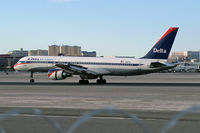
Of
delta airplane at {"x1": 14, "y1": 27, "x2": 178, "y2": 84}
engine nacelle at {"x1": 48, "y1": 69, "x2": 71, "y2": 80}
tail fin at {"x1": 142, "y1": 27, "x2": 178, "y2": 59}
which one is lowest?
engine nacelle at {"x1": 48, "y1": 69, "x2": 71, "y2": 80}

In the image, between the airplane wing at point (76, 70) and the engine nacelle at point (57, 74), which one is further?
the airplane wing at point (76, 70)

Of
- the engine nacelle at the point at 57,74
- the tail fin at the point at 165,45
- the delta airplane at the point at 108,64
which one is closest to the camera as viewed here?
the engine nacelle at the point at 57,74

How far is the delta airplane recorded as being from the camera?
4006 cm

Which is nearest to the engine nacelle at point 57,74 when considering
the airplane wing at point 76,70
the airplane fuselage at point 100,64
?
the airplane wing at point 76,70

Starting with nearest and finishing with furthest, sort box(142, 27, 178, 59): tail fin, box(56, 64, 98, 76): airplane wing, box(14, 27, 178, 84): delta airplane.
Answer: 1. box(56, 64, 98, 76): airplane wing
2. box(14, 27, 178, 84): delta airplane
3. box(142, 27, 178, 59): tail fin

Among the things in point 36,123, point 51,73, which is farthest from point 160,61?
point 36,123

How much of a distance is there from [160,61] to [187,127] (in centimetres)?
3096

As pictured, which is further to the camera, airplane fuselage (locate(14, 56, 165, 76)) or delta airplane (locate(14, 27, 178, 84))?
airplane fuselage (locate(14, 56, 165, 76))

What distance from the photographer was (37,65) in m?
42.8

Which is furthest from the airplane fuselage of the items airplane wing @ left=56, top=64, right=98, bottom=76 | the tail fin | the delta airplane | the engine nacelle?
the engine nacelle

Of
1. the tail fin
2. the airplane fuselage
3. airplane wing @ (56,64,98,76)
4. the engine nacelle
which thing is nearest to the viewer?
the engine nacelle

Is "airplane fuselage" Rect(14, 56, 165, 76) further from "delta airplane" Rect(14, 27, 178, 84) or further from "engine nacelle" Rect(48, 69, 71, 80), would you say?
"engine nacelle" Rect(48, 69, 71, 80)

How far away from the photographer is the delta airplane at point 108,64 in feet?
131

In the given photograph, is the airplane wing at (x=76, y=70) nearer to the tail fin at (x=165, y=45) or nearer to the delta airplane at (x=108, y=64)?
the delta airplane at (x=108, y=64)
